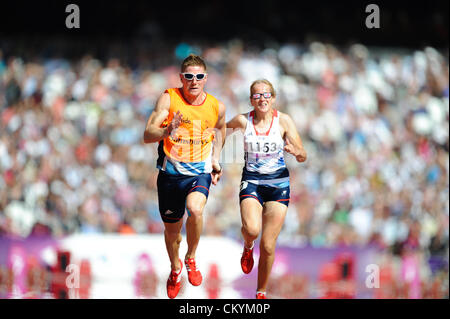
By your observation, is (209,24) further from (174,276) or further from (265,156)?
(174,276)

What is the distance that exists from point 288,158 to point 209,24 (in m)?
5.39

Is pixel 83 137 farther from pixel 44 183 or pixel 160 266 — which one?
pixel 160 266

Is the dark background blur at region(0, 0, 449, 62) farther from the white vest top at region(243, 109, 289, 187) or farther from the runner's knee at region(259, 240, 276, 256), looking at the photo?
the runner's knee at region(259, 240, 276, 256)

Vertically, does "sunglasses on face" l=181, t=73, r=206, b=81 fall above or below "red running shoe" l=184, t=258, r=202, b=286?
above

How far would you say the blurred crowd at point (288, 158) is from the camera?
574 inches

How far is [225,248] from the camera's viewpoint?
13273 mm

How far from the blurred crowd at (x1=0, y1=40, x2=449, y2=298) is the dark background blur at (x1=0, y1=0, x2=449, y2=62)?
44 cm

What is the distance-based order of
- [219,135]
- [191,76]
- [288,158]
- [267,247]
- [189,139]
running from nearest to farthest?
1. [191,76]
2. [189,139]
3. [267,247]
4. [219,135]
5. [288,158]

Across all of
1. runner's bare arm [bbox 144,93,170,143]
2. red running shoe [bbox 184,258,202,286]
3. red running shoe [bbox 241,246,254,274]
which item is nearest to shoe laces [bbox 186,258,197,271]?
red running shoe [bbox 184,258,202,286]

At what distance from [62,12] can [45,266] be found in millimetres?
7976

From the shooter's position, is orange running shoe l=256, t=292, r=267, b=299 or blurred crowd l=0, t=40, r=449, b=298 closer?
orange running shoe l=256, t=292, r=267, b=299

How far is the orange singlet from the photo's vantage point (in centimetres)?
805

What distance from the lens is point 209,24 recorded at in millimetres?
19203

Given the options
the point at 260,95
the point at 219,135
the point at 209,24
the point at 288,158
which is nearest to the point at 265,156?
the point at 219,135
